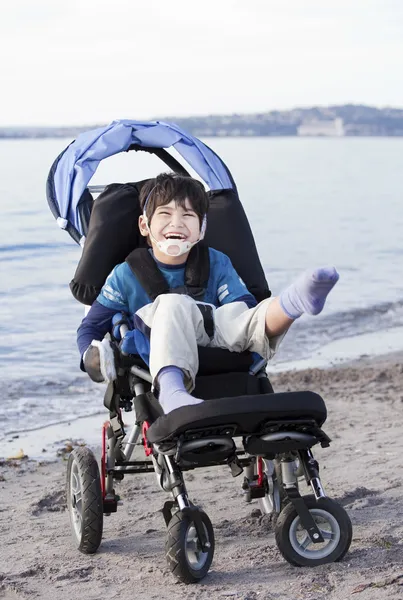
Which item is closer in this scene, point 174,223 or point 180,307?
point 180,307

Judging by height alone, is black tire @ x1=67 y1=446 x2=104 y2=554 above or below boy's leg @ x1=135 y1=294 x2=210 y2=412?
below

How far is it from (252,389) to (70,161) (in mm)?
1819

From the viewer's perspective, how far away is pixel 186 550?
3.98 metres

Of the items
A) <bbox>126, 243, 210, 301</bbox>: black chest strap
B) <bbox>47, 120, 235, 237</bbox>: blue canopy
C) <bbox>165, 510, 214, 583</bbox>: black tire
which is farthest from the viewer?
<bbox>47, 120, 235, 237</bbox>: blue canopy

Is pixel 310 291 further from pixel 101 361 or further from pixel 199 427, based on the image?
pixel 101 361

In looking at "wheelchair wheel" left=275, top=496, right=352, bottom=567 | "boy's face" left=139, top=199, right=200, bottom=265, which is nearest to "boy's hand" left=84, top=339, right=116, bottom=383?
"boy's face" left=139, top=199, right=200, bottom=265

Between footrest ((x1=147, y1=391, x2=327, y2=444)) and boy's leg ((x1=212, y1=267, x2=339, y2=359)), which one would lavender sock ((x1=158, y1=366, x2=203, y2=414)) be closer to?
footrest ((x1=147, y1=391, x2=327, y2=444))

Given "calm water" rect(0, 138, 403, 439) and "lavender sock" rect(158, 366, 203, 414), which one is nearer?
"lavender sock" rect(158, 366, 203, 414)

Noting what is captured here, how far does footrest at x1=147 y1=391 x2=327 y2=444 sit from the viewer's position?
3.86m

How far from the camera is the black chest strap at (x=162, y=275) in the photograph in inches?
181

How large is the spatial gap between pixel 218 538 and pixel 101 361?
95 cm

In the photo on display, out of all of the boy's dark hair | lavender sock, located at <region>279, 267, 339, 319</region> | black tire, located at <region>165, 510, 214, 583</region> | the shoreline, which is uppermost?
the boy's dark hair

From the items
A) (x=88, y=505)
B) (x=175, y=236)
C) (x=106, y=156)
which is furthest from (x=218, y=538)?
(x=106, y=156)

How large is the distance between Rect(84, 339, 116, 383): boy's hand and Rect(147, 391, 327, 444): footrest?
1.43 ft
